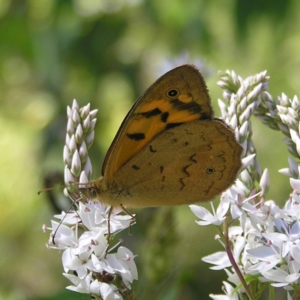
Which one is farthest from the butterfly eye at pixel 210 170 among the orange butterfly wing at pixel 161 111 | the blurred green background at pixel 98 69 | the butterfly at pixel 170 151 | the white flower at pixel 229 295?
the blurred green background at pixel 98 69

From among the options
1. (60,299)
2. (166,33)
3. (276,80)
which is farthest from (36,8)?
(60,299)

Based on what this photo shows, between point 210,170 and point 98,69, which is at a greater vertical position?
point 98,69

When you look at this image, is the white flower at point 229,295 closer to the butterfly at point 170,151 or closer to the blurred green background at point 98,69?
the butterfly at point 170,151

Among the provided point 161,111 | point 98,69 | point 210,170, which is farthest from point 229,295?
point 98,69

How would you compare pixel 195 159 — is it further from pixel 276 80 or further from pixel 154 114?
pixel 276 80

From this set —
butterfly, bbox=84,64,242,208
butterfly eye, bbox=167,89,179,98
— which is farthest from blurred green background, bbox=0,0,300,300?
butterfly eye, bbox=167,89,179,98

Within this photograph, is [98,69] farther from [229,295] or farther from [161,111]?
[229,295]

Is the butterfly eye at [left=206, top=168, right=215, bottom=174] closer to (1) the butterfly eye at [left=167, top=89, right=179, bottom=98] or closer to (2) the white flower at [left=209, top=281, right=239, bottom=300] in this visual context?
(1) the butterfly eye at [left=167, top=89, right=179, bottom=98]
